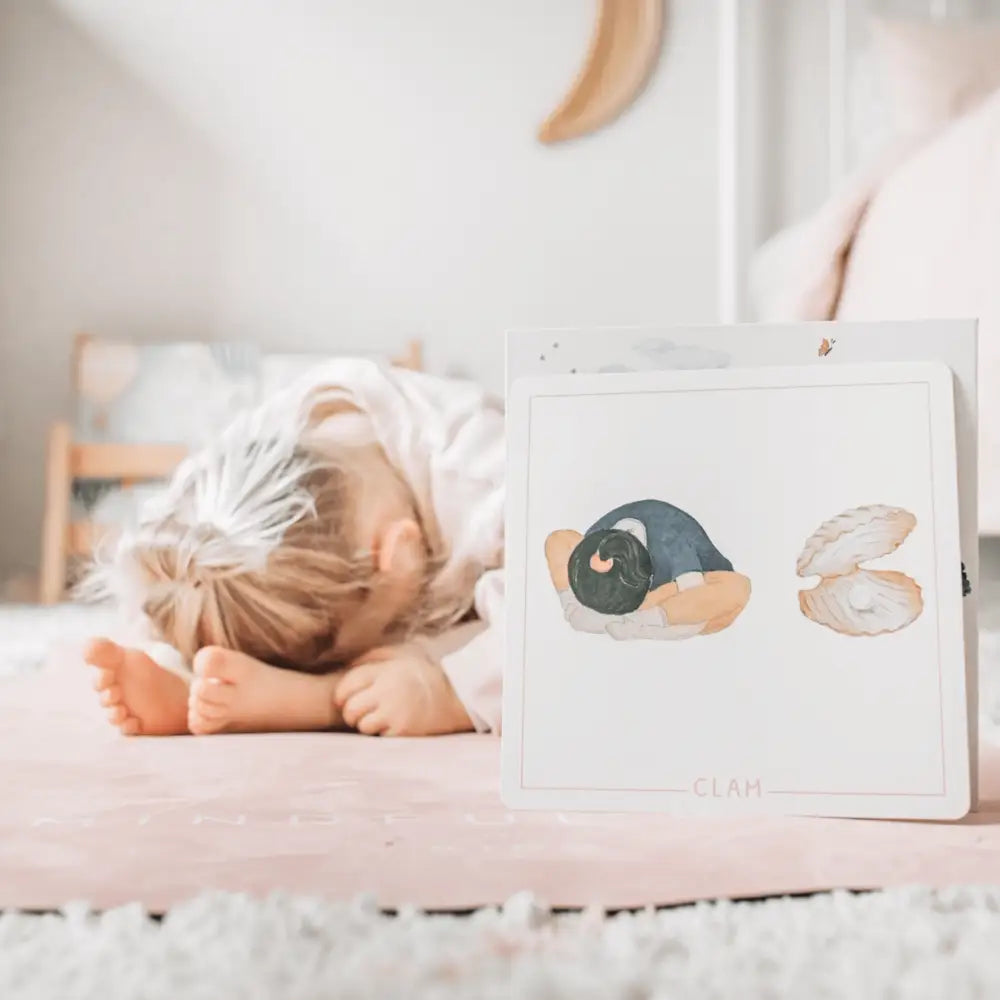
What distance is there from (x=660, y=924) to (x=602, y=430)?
0.27 metres

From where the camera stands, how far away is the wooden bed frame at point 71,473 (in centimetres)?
210

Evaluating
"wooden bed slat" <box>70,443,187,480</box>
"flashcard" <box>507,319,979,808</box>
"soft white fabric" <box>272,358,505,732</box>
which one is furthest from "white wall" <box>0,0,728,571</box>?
"flashcard" <box>507,319,979,808</box>

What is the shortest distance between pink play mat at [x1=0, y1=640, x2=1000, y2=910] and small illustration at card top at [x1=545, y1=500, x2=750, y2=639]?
97mm

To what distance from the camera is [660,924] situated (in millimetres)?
388

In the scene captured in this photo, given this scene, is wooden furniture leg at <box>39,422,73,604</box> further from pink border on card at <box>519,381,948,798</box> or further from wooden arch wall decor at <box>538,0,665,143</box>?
pink border on card at <box>519,381,948,798</box>

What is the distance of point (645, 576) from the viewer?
563 millimetres

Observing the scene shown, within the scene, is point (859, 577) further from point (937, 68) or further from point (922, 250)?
point (937, 68)

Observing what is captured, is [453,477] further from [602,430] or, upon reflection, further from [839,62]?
[839,62]

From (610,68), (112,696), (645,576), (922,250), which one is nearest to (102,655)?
(112,696)

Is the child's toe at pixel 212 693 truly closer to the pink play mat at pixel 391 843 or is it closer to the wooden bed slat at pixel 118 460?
the pink play mat at pixel 391 843

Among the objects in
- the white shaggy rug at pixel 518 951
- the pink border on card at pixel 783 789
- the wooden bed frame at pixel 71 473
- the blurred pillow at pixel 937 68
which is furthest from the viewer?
the wooden bed frame at pixel 71 473

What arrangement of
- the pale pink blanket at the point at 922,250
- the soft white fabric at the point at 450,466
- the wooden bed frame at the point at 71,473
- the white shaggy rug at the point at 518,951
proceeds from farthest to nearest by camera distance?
the wooden bed frame at the point at 71,473, the pale pink blanket at the point at 922,250, the soft white fabric at the point at 450,466, the white shaggy rug at the point at 518,951

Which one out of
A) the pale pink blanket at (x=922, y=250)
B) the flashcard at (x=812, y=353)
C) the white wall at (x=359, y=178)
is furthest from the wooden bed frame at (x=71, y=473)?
the flashcard at (x=812, y=353)

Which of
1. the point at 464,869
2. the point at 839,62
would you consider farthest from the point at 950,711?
the point at 839,62
